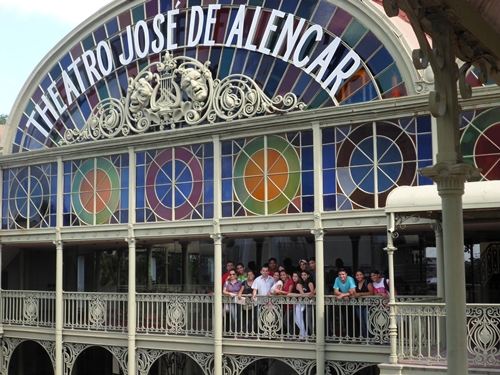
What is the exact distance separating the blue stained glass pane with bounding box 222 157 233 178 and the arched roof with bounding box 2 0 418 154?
1862 millimetres

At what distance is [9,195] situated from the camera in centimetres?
2347

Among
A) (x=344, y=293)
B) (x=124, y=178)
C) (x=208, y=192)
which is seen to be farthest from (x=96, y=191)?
(x=344, y=293)

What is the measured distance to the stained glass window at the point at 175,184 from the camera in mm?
19047

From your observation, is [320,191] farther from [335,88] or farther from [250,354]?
[250,354]

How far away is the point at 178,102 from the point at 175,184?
204cm

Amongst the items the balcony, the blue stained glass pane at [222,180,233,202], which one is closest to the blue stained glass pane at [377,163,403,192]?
the balcony

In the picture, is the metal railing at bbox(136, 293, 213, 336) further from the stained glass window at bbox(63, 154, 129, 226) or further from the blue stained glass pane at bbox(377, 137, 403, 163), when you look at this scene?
the blue stained glass pane at bbox(377, 137, 403, 163)

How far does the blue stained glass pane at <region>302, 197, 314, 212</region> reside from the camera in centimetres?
1727

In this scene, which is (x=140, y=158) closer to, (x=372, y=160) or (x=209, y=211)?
(x=209, y=211)

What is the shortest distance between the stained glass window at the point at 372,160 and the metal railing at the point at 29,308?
913 centimetres

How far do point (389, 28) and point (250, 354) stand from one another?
7.69 meters

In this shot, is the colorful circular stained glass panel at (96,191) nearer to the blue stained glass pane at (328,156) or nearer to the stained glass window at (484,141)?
the blue stained glass pane at (328,156)

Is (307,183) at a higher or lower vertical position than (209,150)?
lower

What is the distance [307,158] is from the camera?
17375mm
